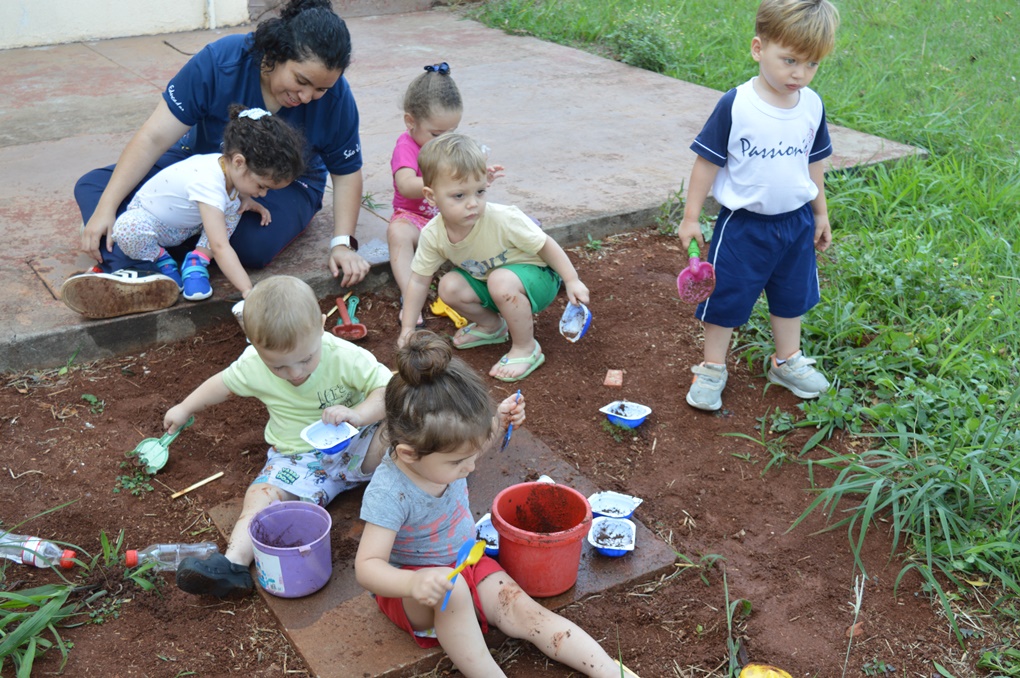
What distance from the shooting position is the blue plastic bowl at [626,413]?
3157 millimetres

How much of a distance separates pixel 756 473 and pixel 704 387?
1.27 ft

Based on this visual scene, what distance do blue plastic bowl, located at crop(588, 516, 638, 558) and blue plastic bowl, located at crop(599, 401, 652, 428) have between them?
530 millimetres

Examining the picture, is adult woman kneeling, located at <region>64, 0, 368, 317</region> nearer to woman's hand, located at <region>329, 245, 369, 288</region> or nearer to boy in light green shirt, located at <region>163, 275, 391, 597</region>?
woman's hand, located at <region>329, 245, 369, 288</region>

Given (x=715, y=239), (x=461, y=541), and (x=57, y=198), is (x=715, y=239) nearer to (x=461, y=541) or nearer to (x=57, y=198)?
(x=461, y=541)

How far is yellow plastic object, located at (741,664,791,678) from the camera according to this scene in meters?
2.24

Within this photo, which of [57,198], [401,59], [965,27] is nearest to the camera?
[57,198]

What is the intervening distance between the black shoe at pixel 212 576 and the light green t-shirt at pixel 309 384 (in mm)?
445

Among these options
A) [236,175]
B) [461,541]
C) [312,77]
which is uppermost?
[312,77]

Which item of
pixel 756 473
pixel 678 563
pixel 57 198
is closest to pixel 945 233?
pixel 756 473

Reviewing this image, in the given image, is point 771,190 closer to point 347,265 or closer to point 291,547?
point 347,265

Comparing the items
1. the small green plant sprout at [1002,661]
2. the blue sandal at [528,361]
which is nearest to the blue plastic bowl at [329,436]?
the blue sandal at [528,361]

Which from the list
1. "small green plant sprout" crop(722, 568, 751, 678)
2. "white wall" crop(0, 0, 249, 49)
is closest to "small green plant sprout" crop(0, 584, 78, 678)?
"small green plant sprout" crop(722, 568, 751, 678)

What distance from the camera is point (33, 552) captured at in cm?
247

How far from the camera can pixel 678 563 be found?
260 cm
